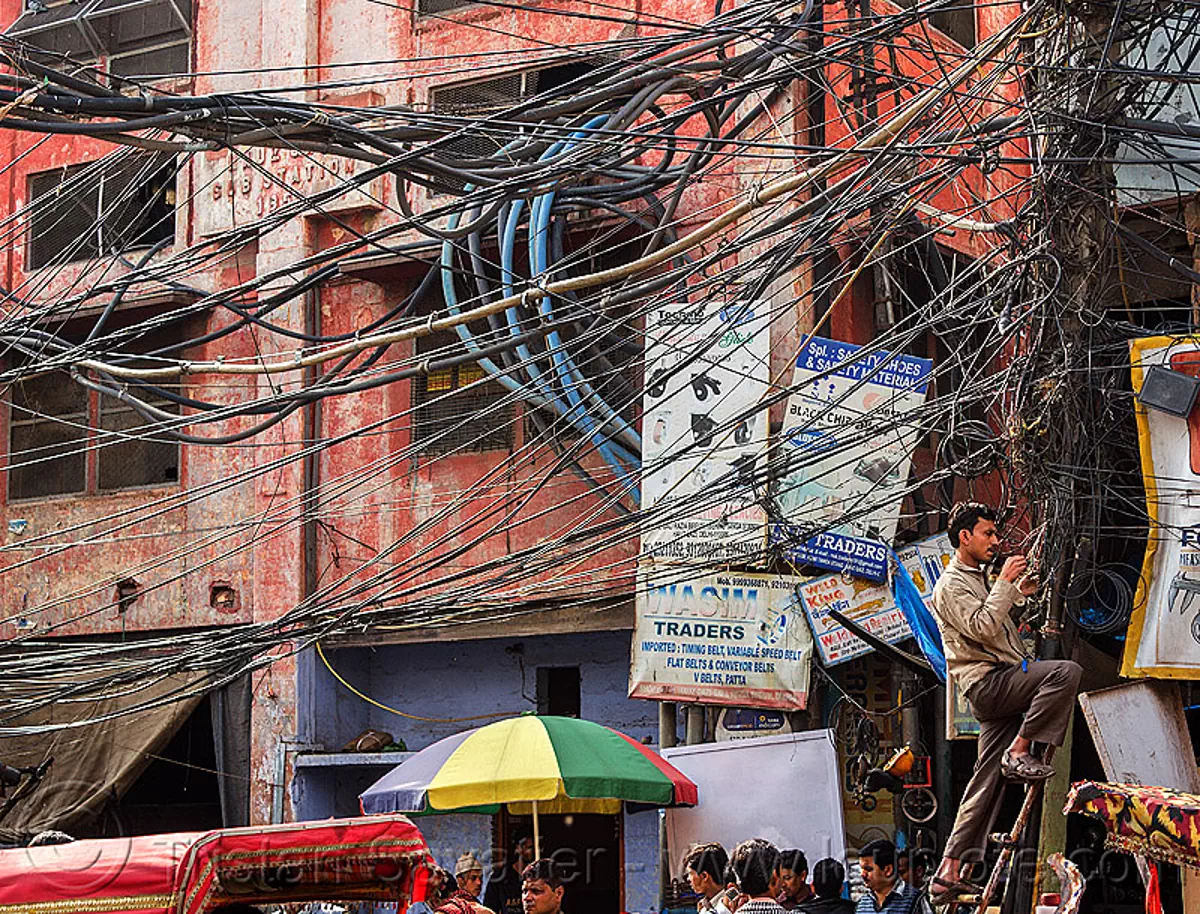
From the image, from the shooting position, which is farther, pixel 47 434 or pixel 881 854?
pixel 47 434

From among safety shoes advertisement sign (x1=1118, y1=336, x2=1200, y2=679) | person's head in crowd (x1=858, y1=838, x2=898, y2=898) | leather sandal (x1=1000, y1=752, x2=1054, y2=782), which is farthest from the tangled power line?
person's head in crowd (x1=858, y1=838, x2=898, y2=898)

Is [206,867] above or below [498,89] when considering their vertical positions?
below

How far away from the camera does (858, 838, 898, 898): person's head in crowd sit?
7797 millimetres

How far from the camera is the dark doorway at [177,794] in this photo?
54.6 feet

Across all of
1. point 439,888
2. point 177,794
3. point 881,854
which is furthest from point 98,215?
point 881,854

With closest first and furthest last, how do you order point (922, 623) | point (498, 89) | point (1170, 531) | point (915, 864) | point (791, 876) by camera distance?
point (791, 876) → point (1170, 531) → point (922, 623) → point (915, 864) → point (498, 89)

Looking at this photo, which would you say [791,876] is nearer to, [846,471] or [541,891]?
[541,891]

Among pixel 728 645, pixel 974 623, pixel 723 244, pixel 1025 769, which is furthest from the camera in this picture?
pixel 728 645

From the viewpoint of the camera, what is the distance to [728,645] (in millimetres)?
13281

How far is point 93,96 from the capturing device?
24.9ft

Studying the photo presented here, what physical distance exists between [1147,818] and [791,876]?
2035mm

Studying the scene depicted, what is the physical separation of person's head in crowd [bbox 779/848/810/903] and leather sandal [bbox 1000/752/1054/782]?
1.15 meters

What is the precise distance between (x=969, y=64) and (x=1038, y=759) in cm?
343

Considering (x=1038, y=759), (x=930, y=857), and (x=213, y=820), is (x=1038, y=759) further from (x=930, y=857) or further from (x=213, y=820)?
(x=213, y=820)
